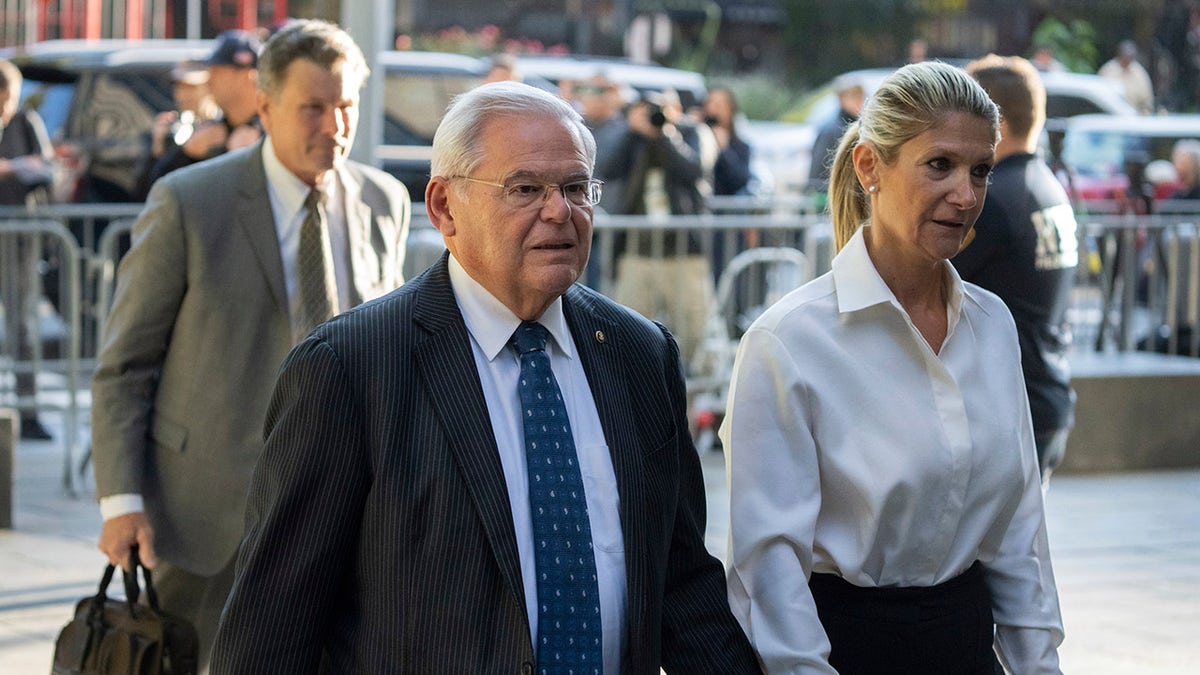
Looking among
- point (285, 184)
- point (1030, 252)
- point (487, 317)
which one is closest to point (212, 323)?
point (285, 184)

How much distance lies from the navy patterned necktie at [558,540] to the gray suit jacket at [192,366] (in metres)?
1.62

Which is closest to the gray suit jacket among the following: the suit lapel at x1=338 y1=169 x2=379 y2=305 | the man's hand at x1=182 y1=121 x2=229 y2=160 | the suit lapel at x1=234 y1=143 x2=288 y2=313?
the suit lapel at x1=234 y1=143 x2=288 y2=313

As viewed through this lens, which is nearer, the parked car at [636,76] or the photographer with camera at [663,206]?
the photographer with camera at [663,206]

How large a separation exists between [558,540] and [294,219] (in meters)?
1.97

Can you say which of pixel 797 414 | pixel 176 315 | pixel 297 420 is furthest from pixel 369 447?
pixel 176 315

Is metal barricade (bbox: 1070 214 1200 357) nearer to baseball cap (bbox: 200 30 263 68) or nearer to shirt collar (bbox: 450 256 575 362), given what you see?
baseball cap (bbox: 200 30 263 68)

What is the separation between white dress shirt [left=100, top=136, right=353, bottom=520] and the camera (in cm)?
460

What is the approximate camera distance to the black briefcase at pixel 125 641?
13.7 ft

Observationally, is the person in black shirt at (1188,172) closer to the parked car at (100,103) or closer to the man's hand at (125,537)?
the parked car at (100,103)

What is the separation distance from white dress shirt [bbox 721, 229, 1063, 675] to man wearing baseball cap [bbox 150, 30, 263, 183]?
470cm

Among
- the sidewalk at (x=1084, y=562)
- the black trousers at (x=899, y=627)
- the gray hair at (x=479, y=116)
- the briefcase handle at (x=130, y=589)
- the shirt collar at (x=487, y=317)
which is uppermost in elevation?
the gray hair at (x=479, y=116)

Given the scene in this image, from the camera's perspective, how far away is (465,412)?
2918mm

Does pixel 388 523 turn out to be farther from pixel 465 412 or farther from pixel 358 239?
pixel 358 239

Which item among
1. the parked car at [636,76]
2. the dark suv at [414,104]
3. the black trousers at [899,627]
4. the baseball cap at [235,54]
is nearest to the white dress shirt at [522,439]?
the black trousers at [899,627]
